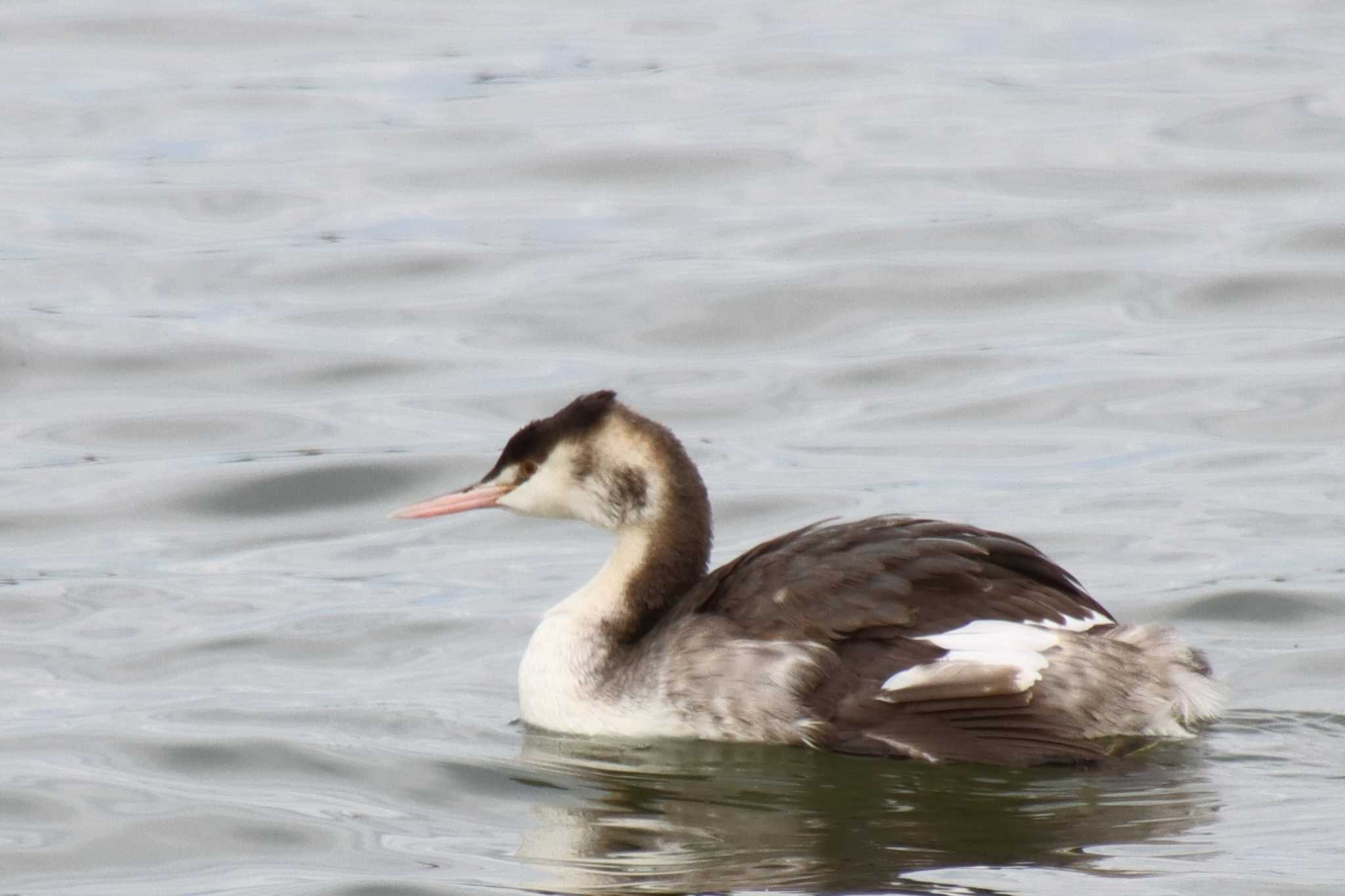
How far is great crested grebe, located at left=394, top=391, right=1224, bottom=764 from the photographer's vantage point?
6734 millimetres

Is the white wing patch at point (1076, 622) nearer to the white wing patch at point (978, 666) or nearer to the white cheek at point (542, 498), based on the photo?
the white wing patch at point (978, 666)

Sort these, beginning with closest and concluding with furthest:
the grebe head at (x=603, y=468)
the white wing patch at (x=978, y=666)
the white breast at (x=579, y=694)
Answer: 1. the white wing patch at (x=978, y=666)
2. the white breast at (x=579, y=694)
3. the grebe head at (x=603, y=468)

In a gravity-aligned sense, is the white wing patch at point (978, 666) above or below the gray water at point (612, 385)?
above

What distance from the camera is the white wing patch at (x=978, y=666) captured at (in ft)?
22.0

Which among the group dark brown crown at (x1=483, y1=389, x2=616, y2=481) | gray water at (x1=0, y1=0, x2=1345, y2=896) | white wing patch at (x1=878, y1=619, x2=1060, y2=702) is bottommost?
gray water at (x1=0, y1=0, x2=1345, y2=896)

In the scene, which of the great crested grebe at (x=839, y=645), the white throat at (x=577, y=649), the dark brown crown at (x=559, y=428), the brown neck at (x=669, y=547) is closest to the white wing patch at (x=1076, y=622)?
the great crested grebe at (x=839, y=645)

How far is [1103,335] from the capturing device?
12.4 meters

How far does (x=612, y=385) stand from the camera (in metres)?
11.9

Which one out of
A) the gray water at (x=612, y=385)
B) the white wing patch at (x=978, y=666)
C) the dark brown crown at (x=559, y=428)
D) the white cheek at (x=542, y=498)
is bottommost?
the gray water at (x=612, y=385)

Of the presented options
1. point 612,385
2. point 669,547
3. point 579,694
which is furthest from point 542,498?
point 612,385

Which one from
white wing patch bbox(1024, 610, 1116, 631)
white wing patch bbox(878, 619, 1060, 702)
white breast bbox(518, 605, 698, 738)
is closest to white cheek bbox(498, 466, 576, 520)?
white breast bbox(518, 605, 698, 738)

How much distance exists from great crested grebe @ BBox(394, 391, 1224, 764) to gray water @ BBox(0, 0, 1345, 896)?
4.8 inches

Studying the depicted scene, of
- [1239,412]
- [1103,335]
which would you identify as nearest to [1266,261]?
[1103,335]

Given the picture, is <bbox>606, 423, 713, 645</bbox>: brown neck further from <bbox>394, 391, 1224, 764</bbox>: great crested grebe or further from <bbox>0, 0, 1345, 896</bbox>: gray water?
<bbox>0, 0, 1345, 896</bbox>: gray water
